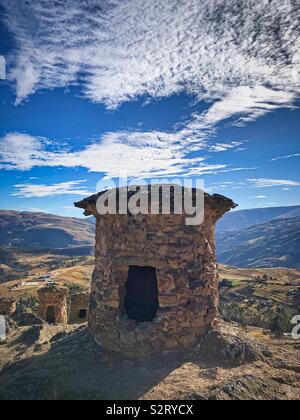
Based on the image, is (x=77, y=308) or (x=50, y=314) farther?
(x=77, y=308)

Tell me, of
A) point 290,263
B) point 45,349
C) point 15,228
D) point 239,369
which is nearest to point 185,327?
point 239,369

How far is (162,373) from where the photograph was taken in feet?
25.3

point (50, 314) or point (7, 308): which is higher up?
point (50, 314)

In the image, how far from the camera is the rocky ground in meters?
7.02

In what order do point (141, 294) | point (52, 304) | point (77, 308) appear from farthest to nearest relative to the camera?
point (77, 308)
point (52, 304)
point (141, 294)

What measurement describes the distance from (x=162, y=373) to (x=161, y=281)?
2.07 m

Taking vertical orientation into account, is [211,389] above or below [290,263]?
above

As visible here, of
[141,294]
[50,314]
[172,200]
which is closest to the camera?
[172,200]

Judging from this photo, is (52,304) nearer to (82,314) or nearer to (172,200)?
(82,314)

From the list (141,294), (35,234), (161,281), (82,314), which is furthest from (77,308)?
(35,234)

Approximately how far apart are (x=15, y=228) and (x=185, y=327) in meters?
139

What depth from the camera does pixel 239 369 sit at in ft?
26.1

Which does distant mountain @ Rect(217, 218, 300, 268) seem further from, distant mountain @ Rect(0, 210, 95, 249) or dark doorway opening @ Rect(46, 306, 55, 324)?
dark doorway opening @ Rect(46, 306, 55, 324)
